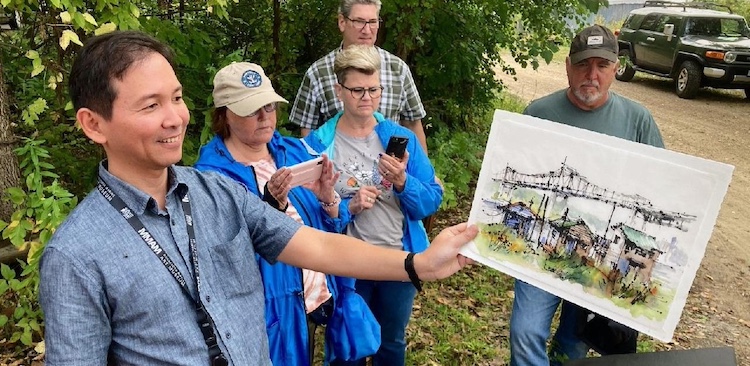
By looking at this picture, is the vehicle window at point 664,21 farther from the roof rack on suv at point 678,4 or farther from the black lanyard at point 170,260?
the black lanyard at point 170,260

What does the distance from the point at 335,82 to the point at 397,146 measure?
1029mm

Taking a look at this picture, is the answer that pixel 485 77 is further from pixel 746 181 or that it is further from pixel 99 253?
pixel 99 253

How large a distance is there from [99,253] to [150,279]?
0.13 metres

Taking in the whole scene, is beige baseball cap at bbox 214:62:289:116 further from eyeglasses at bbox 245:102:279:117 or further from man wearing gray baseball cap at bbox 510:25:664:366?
man wearing gray baseball cap at bbox 510:25:664:366

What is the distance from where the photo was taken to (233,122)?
7.70 ft

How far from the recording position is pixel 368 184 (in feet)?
9.00

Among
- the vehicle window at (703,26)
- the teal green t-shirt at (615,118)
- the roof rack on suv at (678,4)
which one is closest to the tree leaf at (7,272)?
the teal green t-shirt at (615,118)

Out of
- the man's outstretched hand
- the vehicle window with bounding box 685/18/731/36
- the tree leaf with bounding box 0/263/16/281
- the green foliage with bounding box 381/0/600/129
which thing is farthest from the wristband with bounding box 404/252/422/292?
the vehicle window with bounding box 685/18/731/36

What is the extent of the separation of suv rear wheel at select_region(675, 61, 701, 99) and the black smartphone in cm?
1147

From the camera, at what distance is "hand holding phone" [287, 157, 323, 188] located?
7.26 ft

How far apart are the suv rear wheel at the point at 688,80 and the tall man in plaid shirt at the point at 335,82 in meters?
10.7

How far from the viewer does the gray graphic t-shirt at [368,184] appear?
8.96ft

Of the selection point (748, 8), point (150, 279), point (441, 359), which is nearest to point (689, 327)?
point (441, 359)

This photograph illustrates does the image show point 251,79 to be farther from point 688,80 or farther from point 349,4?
point 688,80
